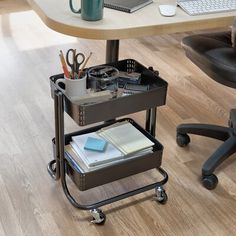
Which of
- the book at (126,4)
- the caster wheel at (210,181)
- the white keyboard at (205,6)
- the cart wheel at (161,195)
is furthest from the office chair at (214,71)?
the book at (126,4)

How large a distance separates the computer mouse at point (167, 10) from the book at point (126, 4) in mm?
74

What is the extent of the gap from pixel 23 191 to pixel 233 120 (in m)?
0.99

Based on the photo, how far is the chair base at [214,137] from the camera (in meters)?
1.88

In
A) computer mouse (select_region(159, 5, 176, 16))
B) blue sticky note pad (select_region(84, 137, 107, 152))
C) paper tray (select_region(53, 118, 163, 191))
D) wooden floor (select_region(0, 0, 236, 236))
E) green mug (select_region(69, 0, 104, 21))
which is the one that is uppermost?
green mug (select_region(69, 0, 104, 21))

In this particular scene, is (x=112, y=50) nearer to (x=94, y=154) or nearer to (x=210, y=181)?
(x=94, y=154)

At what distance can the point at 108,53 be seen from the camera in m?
1.91

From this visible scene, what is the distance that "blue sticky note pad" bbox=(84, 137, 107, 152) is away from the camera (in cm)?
170

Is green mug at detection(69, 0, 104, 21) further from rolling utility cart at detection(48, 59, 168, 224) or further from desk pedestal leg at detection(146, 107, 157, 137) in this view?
desk pedestal leg at detection(146, 107, 157, 137)

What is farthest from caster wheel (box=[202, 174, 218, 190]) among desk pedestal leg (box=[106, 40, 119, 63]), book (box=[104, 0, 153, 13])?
book (box=[104, 0, 153, 13])

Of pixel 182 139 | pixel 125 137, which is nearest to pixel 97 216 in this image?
pixel 125 137

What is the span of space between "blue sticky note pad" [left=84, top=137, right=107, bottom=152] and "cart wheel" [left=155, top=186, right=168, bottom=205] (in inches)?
11.3

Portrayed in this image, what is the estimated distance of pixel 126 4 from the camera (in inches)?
62.1

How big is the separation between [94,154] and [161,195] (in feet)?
1.08

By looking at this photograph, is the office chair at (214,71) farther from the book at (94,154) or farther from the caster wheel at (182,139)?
the book at (94,154)
